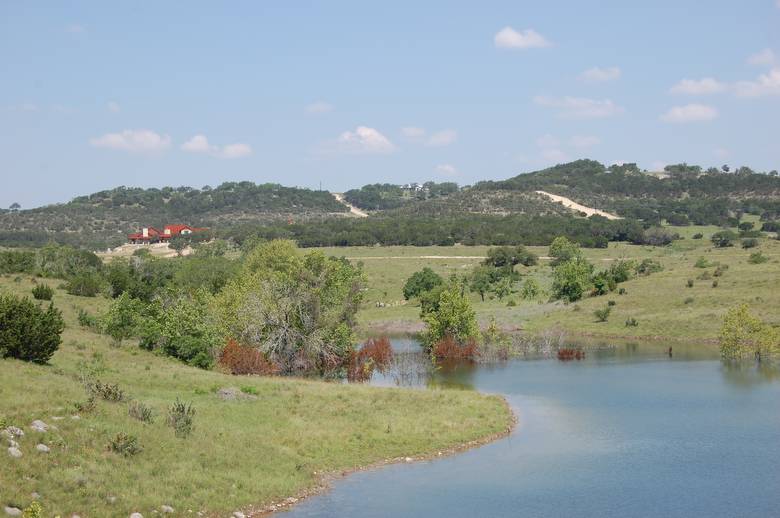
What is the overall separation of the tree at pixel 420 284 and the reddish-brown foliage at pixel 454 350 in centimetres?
3536

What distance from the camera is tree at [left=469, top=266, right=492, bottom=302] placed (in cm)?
10794

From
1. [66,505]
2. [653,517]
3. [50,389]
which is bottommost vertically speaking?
[653,517]

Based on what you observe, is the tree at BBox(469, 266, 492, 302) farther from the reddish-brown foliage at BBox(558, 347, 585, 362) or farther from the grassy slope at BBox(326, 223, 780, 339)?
the reddish-brown foliage at BBox(558, 347, 585, 362)

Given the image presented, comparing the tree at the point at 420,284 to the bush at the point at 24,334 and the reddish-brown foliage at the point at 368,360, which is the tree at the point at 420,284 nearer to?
the reddish-brown foliage at the point at 368,360

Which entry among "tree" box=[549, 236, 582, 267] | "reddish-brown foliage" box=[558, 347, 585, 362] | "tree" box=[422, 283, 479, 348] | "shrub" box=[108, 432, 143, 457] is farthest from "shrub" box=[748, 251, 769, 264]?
"shrub" box=[108, 432, 143, 457]

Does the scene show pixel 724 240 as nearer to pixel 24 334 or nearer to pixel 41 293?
pixel 41 293

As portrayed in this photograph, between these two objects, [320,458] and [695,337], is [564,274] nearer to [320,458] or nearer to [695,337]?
[695,337]

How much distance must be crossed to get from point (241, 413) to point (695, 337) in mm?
54688

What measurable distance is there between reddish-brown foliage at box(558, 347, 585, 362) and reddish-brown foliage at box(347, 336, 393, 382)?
1536 centimetres

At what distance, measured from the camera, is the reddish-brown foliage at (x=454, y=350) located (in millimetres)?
69000

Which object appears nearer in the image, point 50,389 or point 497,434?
point 50,389

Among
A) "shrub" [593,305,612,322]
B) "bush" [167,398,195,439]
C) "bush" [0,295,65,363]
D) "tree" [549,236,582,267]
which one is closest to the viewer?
"bush" [167,398,195,439]

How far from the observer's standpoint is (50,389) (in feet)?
103

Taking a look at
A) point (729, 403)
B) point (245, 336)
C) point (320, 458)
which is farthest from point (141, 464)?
point (729, 403)
